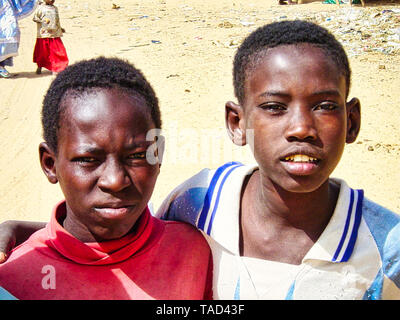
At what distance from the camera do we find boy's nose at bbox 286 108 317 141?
162 centimetres

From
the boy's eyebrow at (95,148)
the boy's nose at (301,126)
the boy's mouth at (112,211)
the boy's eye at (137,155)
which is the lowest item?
the boy's mouth at (112,211)

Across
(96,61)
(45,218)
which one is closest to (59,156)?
(96,61)

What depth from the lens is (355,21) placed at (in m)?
Result: 10.3

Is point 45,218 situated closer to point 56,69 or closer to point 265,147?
point 265,147

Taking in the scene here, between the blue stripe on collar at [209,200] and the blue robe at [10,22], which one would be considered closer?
the blue stripe on collar at [209,200]

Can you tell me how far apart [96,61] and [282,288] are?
116 cm

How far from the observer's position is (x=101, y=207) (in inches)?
63.2

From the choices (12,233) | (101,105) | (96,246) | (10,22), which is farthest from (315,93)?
(10,22)

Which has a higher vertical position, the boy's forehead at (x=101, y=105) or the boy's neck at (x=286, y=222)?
the boy's forehead at (x=101, y=105)

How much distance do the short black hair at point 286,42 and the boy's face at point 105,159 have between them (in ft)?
1.66

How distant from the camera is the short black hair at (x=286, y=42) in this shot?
175 centimetres

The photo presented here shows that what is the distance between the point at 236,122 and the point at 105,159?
681 millimetres

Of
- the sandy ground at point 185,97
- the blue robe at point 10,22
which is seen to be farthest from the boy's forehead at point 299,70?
the blue robe at point 10,22

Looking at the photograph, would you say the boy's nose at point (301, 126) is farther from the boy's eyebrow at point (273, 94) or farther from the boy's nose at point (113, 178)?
the boy's nose at point (113, 178)
